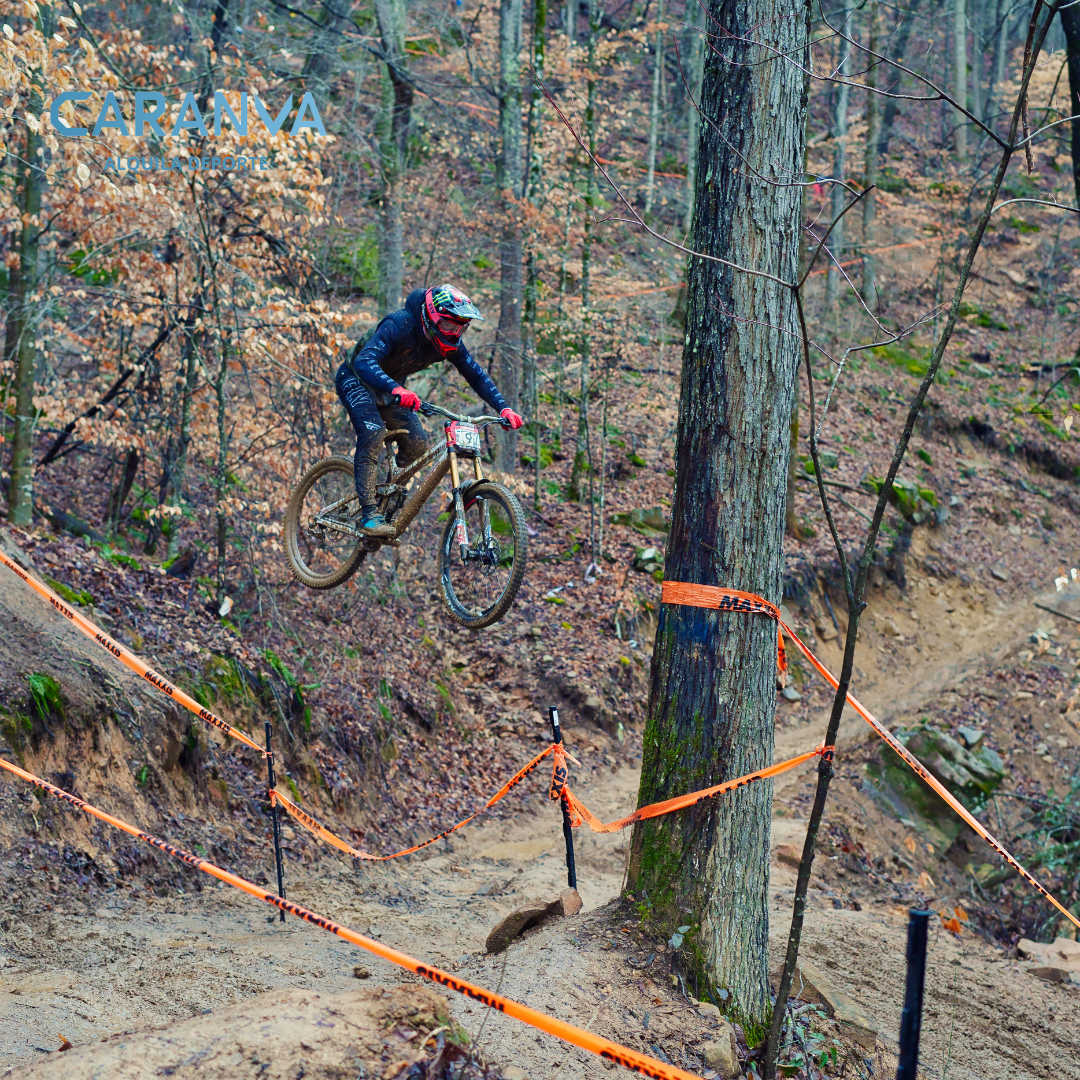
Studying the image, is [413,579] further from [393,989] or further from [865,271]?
[865,271]

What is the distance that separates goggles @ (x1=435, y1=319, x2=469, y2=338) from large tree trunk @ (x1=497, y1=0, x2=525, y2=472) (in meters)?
8.77

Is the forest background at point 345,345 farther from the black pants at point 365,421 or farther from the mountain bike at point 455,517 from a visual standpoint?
the mountain bike at point 455,517

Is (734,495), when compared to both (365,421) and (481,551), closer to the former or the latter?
(481,551)

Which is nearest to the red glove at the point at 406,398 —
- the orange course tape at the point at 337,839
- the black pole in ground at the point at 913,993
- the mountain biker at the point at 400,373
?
the mountain biker at the point at 400,373

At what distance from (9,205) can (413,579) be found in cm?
634

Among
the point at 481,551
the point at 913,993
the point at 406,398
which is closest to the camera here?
the point at 913,993

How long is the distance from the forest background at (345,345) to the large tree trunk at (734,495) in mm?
390

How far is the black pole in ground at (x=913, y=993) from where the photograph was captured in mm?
2162

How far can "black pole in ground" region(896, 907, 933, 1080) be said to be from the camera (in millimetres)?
2162

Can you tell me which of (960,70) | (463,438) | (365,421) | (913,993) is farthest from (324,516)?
(960,70)

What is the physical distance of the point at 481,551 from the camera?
5770 mm

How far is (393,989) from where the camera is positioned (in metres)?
3.02

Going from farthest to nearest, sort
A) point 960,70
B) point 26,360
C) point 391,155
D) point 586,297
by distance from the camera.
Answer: point 960,70 → point 586,297 → point 391,155 → point 26,360

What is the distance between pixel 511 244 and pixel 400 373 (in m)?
8.91
